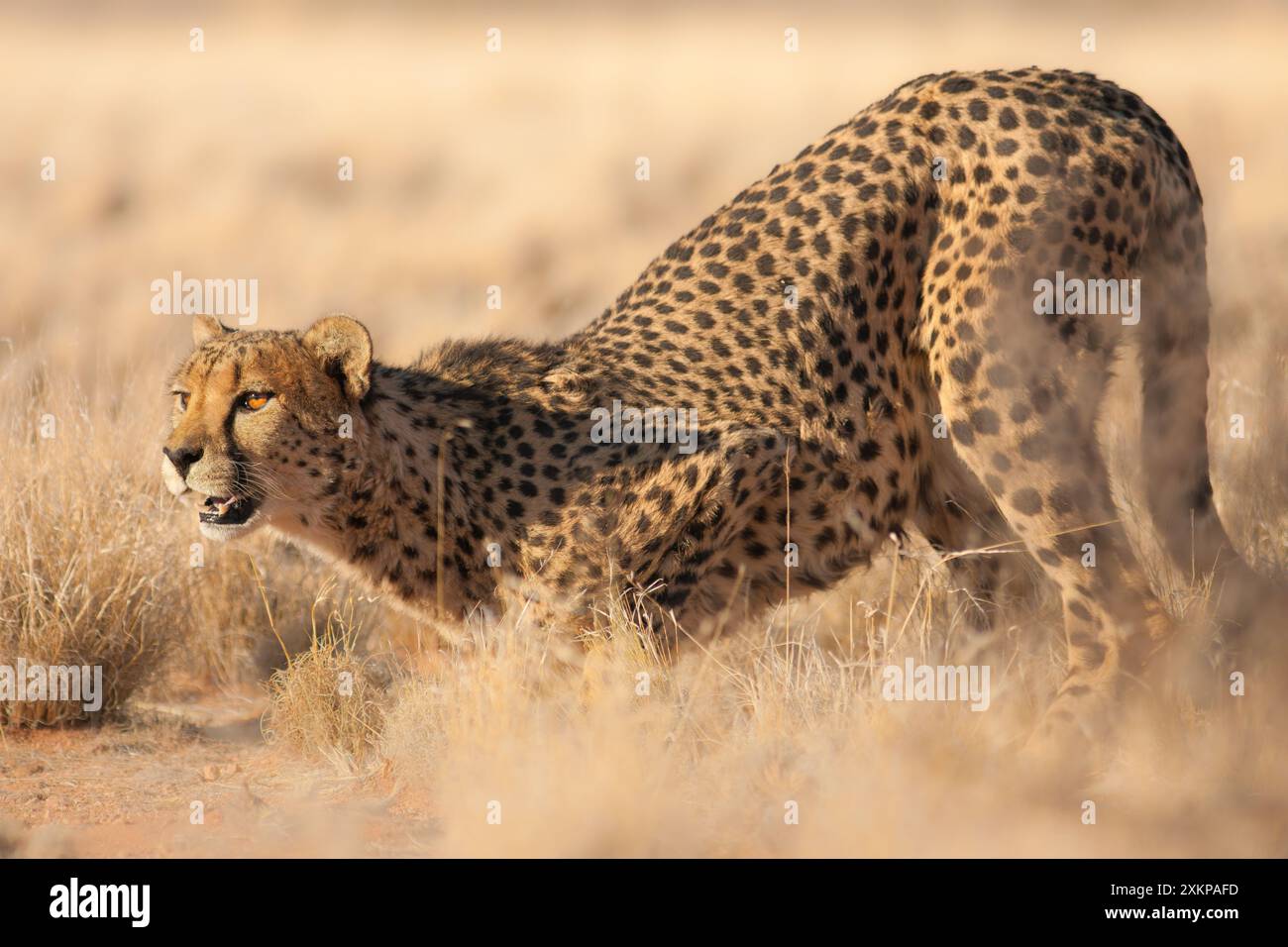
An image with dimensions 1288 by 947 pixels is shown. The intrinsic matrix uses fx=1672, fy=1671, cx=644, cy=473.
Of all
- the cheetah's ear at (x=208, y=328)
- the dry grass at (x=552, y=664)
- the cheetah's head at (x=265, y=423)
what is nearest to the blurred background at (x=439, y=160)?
the dry grass at (x=552, y=664)

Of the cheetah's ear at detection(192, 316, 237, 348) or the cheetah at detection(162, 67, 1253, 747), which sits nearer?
the cheetah at detection(162, 67, 1253, 747)

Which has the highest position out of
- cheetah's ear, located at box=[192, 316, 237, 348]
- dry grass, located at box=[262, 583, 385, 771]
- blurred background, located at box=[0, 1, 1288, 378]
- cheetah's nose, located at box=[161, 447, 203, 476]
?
blurred background, located at box=[0, 1, 1288, 378]

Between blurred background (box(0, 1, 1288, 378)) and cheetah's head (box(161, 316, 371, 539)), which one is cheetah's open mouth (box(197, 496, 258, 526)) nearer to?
cheetah's head (box(161, 316, 371, 539))

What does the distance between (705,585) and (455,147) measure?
1512 cm

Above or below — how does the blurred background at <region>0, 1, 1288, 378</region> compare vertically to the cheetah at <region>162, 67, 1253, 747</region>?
above

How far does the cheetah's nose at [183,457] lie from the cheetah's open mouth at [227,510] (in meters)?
0.11

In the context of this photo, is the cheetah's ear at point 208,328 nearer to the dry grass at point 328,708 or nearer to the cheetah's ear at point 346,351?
the cheetah's ear at point 346,351

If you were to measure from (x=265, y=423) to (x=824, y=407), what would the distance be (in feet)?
5.69

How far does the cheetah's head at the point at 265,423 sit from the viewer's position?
474cm

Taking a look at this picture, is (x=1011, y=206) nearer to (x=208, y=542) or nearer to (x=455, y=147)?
(x=208, y=542)

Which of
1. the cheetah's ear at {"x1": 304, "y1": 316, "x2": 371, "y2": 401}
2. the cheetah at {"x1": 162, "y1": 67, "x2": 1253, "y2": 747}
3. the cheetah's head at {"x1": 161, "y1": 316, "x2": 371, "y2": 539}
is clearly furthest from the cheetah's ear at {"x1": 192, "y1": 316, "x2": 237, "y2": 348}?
the cheetah's ear at {"x1": 304, "y1": 316, "x2": 371, "y2": 401}

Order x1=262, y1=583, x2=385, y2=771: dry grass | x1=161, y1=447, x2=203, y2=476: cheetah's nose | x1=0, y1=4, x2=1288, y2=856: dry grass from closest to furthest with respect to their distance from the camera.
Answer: x1=0, y1=4, x2=1288, y2=856: dry grass → x1=161, y1=447, x2=203, y2=476: cheetah's nose → x1=262, y1=583, x2=385, y2=771: dry grass

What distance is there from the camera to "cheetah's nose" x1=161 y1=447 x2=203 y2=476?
4.69 meters

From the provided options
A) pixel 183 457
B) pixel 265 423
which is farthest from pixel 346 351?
pixel 183 457
